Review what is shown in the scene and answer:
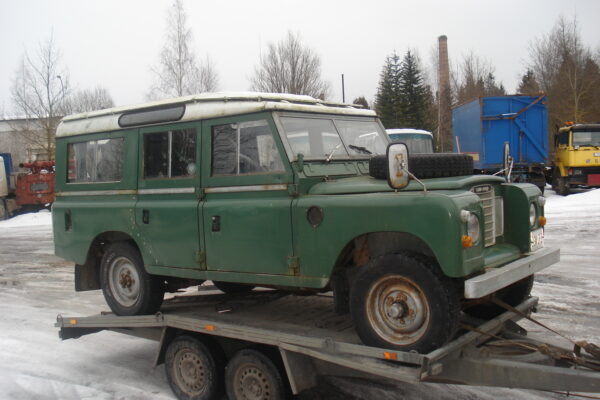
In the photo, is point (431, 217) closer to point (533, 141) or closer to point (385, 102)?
point (533, 141)

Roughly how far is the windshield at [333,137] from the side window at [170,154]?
3.34 feet

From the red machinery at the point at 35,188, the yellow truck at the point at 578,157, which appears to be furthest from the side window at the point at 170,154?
the red machinery at the point at 35,188

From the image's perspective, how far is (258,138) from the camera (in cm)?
482

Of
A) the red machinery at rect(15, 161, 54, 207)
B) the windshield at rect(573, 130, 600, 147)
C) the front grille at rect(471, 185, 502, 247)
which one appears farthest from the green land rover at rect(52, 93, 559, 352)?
the red machinery at rect(15, 161, 54, 207)

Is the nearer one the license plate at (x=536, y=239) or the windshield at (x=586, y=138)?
the license plate at (x=536, y=239)

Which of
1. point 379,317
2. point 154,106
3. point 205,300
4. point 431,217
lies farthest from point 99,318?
point 431,217

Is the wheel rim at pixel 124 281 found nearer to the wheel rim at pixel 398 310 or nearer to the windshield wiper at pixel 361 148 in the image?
the windshield wiper at pixel 361 148

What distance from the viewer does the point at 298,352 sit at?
441cm

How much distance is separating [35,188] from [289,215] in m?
22.6

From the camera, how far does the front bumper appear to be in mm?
3652

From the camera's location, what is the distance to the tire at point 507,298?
515cm

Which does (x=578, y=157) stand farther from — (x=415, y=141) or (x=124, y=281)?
(x=124, y=281)

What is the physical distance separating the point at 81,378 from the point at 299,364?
270 centimetres

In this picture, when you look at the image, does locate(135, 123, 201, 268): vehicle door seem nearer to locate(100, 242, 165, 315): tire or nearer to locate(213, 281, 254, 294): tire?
locate(100, 242, 165, 315): tire
